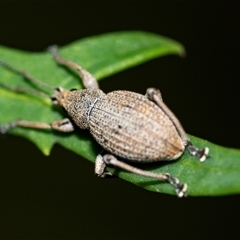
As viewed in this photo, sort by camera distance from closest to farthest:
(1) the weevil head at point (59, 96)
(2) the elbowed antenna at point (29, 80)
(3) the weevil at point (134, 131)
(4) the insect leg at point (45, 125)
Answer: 1. (3) the weevil at point (134, 131)
2. (4) the insect leg at point (45, 125)
3. (1) the weevil head at point (59, 96)
4. (2) the elbowed antenna at point (29, 80)

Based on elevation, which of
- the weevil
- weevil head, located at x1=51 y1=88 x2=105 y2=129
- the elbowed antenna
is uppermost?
the elbowed antenna

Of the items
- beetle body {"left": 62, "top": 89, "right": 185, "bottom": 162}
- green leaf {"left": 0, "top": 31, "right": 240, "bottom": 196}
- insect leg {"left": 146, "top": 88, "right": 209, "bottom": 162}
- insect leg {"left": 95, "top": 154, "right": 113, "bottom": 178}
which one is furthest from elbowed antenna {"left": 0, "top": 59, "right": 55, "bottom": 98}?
insect leg {"left": 146, "top": 88, "right": 209, "bottom": 162}

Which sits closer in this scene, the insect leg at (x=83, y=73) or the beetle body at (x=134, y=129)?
the beetle body at (x=134, y=129)

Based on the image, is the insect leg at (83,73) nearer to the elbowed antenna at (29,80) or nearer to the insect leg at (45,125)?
the elbowed antenna at (29,80)

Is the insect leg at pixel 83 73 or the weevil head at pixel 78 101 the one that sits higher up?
the insect leg at pixel 83 73

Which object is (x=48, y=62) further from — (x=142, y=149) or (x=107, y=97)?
(x=142, y=149)

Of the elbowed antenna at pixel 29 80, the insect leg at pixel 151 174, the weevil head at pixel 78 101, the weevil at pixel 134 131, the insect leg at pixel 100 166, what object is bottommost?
the insect leg at pixel 151 174

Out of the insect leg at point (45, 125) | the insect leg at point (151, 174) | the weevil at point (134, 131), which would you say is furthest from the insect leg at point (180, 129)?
the insect leg at point (45, 125)

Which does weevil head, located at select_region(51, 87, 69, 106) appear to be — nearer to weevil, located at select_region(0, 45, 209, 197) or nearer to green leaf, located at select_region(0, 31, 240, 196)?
green leaf, located at select_region(0, 31, 240, 196)
